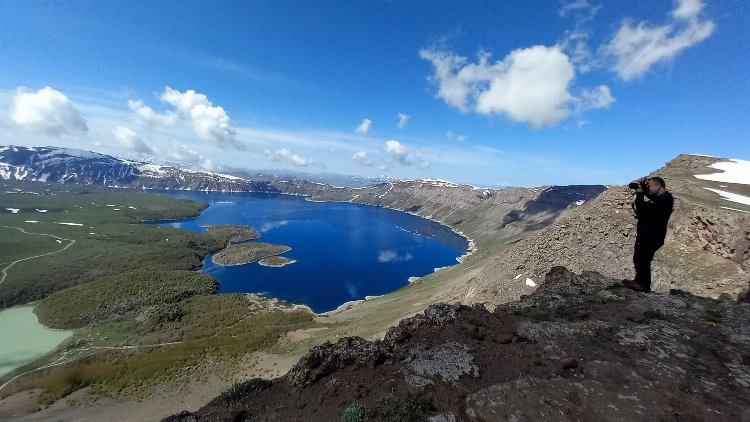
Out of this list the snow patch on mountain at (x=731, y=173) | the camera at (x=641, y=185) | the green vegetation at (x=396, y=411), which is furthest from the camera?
the snow patch on mountain at (x=731, y=173)

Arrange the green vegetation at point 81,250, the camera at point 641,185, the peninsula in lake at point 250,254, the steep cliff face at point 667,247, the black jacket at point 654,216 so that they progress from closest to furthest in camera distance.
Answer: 1. the black jacket at point 654,216
2. the camera at point 641,185
3. the steep cliff face at point 667,247
4. the green vegetation at point 81,250
5. the peninsula in lake at point 250,254

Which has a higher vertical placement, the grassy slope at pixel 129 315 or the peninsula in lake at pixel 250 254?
the grassy slope at pixel 129 315

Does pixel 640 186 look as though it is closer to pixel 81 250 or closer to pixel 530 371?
pixel 530 371

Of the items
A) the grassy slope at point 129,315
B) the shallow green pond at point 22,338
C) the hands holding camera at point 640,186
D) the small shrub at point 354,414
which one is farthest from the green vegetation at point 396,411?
the shallow green pond at point 22,338

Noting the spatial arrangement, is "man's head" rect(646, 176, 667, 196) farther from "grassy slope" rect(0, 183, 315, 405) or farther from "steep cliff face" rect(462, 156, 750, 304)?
"grassy slope" rect(0, 183, 315, 405)

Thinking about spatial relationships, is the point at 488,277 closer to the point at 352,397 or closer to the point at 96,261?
the point at 352,397

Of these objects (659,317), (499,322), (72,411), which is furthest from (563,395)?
(72,411)

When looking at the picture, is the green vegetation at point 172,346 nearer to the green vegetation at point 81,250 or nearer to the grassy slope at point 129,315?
the grassy slope at point 129,315

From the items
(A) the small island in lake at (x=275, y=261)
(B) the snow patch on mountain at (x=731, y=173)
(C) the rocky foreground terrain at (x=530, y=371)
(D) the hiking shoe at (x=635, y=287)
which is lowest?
(A) the small island in lake at (x=275, y=261)
